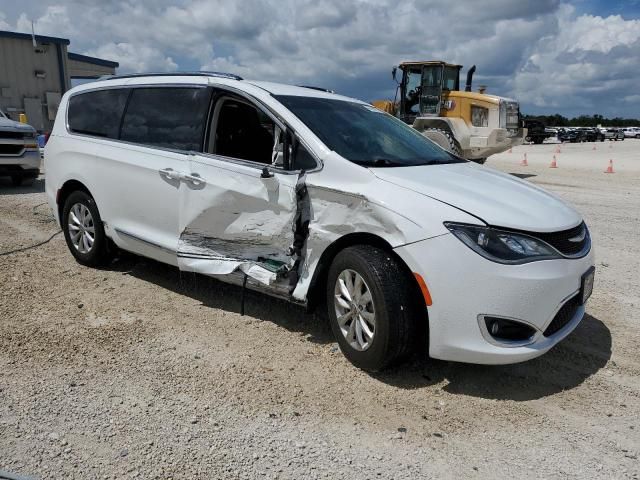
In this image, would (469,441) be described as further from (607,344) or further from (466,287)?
(607,344)

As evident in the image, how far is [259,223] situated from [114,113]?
2280 mm

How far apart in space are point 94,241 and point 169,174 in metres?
1.47

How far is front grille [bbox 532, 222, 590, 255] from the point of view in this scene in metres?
3.24

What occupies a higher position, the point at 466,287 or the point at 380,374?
the point at 466,287

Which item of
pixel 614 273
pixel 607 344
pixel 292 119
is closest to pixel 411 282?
pixel 292 119

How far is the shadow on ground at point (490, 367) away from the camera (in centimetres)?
345

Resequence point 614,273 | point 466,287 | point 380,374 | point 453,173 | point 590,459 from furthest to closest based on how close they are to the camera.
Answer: point 614,273
point 453,173
point 380,374
point 466,287
point 590,459

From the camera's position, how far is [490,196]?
3441 millimetres

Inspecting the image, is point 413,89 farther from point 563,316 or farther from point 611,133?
point 611,133

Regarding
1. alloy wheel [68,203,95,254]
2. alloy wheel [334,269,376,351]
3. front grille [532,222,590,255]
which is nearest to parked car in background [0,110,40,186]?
alloy wheel [68,203,95,254]

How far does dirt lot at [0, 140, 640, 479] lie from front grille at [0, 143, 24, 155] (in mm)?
7005

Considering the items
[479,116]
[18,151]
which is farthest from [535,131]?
[18,151]

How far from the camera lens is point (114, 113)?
5.29m

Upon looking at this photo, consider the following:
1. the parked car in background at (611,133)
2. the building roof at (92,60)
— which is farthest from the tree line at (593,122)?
the building roof at (92,60)
